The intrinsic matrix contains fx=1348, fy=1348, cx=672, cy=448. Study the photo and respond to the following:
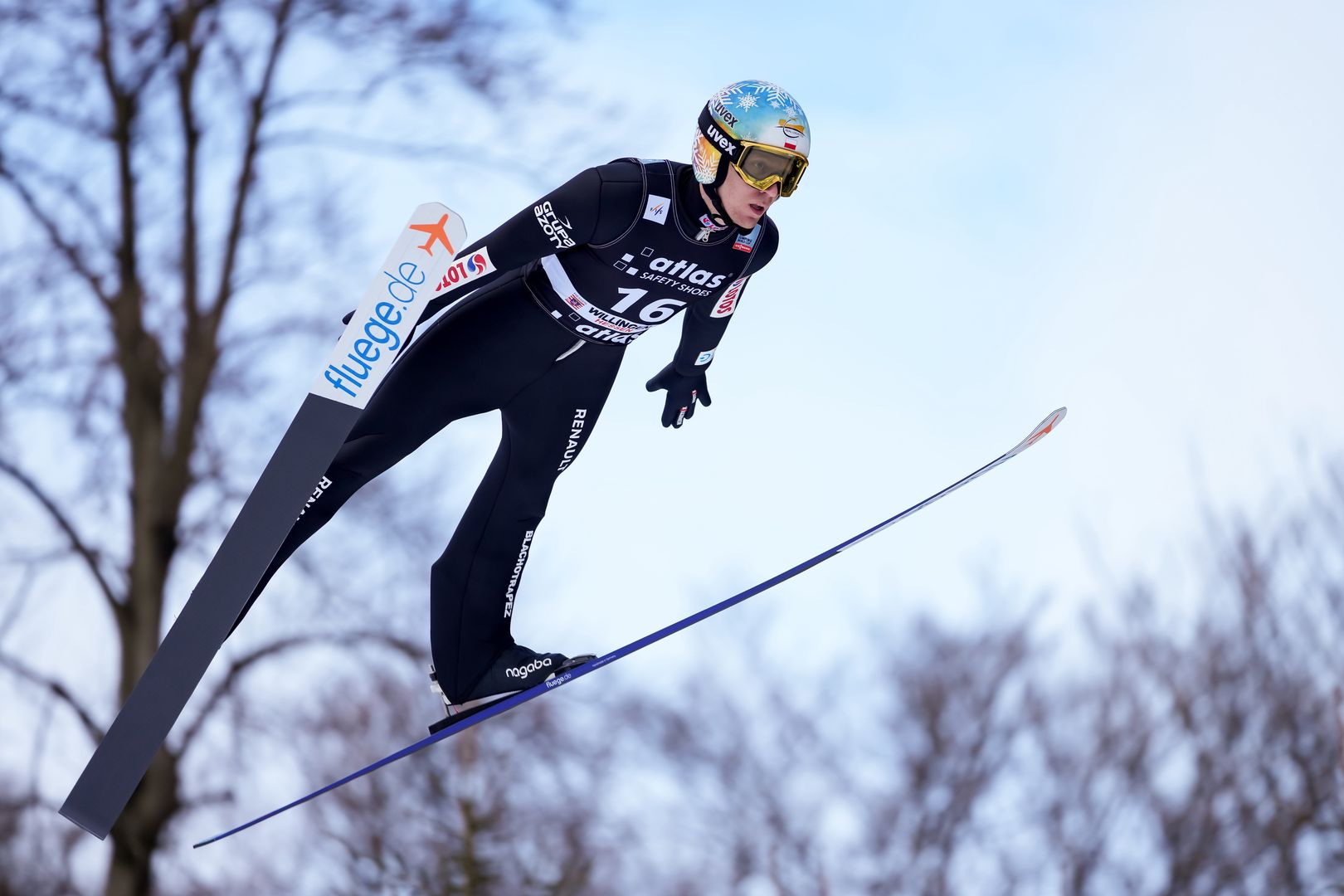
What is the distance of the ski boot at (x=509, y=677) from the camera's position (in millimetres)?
4105

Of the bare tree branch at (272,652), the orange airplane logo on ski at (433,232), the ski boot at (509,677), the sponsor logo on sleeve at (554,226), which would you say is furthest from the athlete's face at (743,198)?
the bare tree branch at (272,652)

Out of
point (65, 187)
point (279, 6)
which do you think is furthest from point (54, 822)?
point (279, 6)

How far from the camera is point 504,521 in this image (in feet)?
13.4

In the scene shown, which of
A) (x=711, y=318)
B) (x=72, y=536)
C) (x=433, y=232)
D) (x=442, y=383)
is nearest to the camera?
(x=433, y=232)

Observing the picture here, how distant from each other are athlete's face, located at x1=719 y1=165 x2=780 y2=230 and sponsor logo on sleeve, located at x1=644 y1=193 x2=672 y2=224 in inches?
6.1

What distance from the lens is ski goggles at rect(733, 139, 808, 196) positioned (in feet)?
11.7

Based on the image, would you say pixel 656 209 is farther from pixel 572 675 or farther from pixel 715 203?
pixel 572 675

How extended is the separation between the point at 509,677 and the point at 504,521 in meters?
0.48

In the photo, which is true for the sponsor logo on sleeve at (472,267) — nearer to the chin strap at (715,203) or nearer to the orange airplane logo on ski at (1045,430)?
the chin strap at (715,203)

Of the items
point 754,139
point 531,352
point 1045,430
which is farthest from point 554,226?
point 1045,430

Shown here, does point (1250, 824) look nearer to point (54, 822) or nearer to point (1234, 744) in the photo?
point (1234, 744)

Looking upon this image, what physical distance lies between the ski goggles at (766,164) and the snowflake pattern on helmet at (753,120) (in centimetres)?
2

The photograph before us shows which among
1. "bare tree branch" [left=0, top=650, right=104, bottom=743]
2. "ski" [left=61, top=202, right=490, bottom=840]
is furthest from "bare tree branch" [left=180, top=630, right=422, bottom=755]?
"ski" [left=61, top=202, right=490, bottom=840]

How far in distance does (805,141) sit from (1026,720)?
55.8 ft
